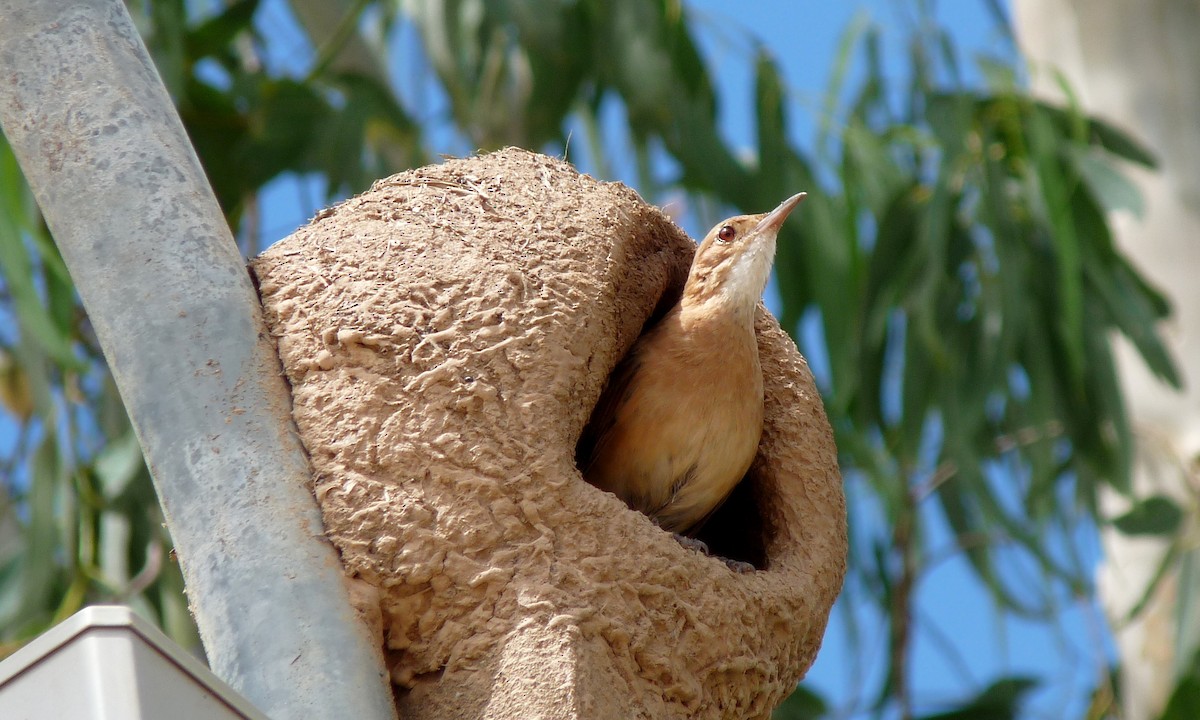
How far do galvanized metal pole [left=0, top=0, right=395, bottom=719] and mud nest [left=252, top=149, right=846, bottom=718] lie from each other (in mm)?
157

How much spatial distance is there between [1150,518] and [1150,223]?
112 inches

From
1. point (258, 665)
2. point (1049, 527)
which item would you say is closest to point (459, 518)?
point (258, 665)

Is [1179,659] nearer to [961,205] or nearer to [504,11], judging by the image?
[961,205]

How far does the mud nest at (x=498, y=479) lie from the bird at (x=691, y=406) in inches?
11.2

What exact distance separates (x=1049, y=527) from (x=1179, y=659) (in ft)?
3.24

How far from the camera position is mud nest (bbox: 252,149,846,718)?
3.41 m

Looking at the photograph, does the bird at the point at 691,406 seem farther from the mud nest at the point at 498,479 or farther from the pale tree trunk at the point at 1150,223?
the pale tree trunk at the point at 1150,223

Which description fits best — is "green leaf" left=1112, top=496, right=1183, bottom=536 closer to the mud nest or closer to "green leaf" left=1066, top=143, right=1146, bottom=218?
"green leaf" left=1066, top=143, right=1146, bottom=218

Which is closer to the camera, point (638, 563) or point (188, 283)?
point (188, 283)

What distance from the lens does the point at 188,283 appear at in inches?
132

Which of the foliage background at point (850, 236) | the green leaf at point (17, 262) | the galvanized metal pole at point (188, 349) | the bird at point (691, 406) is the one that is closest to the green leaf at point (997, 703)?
the foliage background at point (850, 236)

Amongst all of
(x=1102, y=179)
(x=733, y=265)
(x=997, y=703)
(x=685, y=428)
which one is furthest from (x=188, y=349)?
(x=997, y=703)

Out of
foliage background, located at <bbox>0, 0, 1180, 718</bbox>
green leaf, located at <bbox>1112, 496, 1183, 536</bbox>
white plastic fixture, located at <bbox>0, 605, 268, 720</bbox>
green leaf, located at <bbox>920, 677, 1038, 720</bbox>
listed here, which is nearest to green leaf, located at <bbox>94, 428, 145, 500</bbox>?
foliage background, located at <bbox>0, 0, 1180, 718</bbox>

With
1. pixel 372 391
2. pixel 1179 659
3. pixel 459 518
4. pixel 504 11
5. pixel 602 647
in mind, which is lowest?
pixel 1179 659
